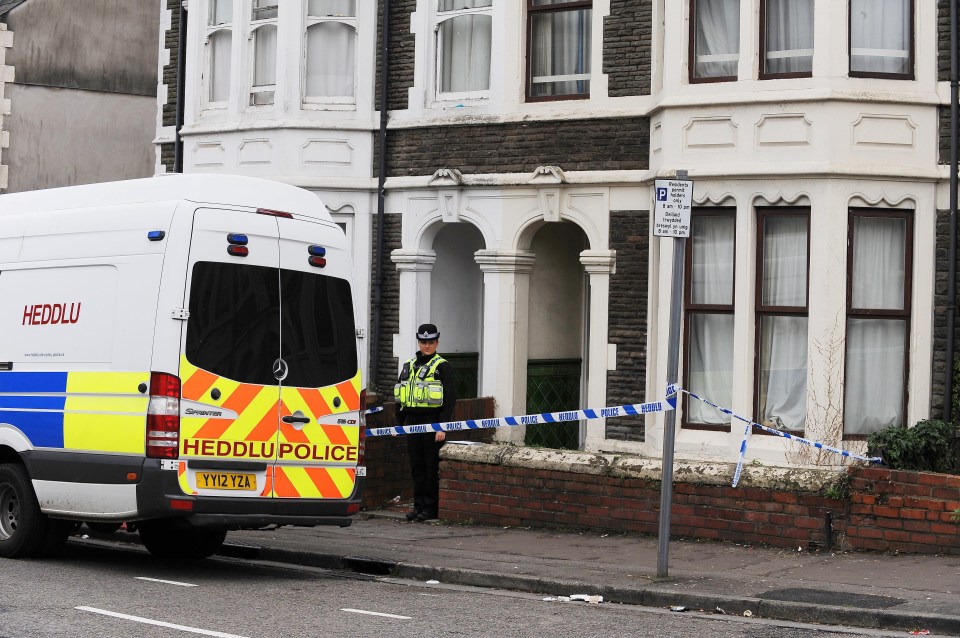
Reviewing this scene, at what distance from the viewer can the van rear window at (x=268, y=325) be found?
10491 millimetres

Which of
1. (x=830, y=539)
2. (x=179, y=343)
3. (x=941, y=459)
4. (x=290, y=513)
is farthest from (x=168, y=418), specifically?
(x=941, y=459)

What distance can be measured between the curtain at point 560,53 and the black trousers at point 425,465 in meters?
4.89

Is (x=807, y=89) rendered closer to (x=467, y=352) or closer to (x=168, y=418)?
(x=467, y=352)

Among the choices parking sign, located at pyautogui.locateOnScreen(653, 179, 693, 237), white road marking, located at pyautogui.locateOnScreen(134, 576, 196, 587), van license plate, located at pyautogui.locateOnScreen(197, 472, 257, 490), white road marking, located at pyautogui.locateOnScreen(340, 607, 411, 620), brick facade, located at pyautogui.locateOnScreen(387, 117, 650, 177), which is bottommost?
white road marking, located at pyautogui.locateOnScreen(134, 576, 196, 587)

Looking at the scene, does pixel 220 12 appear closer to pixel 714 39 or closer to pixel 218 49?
pixel 218 49

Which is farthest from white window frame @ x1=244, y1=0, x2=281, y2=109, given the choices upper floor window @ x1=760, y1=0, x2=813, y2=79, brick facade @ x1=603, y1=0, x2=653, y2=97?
upper floor window @ x1=760, y1=0, x2=813, y2=79

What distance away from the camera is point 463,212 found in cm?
1770

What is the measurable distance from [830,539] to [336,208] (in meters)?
8.59

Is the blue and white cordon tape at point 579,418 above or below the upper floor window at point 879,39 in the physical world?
below

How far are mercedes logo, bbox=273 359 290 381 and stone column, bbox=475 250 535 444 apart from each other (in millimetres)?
6675

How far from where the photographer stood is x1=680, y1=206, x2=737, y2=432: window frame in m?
15.5

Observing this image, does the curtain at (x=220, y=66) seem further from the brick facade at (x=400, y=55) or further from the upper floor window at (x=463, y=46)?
the upper floor window at (x=463, y=46)

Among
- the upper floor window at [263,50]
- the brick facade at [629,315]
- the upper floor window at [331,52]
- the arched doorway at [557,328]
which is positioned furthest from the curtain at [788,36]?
the upper floor window at [263,50]

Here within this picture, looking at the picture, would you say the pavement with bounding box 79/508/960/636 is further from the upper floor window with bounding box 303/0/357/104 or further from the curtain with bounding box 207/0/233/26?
the curtain with bounding box 207/0/233/26
